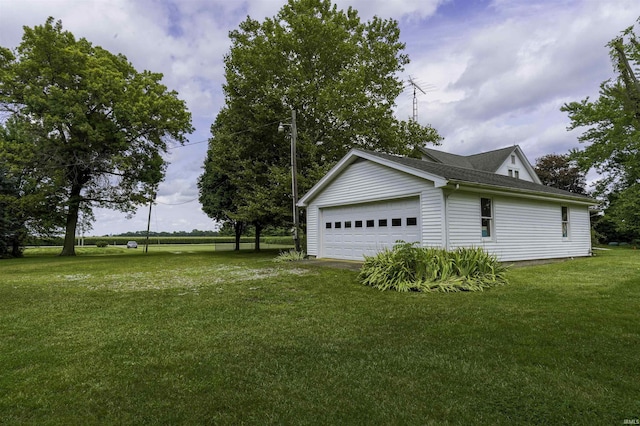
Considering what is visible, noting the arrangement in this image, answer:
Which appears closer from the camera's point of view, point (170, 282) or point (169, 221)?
point (170, 282)

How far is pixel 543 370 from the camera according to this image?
3234 millimetres

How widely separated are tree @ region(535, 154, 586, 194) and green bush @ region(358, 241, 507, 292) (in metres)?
33.7

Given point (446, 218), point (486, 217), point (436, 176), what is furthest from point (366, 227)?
point (486, 217)

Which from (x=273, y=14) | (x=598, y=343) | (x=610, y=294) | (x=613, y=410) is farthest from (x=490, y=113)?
(x=613, y=410)

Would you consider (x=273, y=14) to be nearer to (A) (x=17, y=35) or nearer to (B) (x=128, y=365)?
(A) (x=17, y=35)

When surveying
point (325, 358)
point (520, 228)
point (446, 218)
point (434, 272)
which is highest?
point (446, 218)

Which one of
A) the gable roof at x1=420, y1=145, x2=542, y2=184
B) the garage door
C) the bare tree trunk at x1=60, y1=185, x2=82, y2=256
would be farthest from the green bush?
the bare tree trunk at x1=60, y1=185, x2=82, y2=256

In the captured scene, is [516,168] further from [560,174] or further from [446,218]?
[446,218]

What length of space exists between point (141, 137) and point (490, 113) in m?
22.8

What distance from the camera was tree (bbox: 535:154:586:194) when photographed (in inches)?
1376

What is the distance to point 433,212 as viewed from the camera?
10.2m

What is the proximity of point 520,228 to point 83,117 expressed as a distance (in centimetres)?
2150

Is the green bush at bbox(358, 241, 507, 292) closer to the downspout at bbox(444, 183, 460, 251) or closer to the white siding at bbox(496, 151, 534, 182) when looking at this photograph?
the downspout at bbox(444, 183, 460, 251)

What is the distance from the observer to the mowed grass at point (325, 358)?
2.59m
